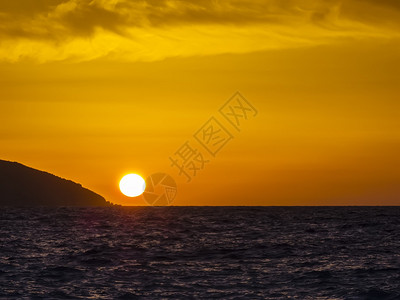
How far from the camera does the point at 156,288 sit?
Result: 33.5 metres

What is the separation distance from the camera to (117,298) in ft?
102

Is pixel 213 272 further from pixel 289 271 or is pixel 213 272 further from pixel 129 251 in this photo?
pixel 129 251

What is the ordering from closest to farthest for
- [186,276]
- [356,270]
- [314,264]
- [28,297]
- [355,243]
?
[28,297] → [186,276] → [356,270] → [314,264] → [355,243]

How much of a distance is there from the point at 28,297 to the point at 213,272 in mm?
12079

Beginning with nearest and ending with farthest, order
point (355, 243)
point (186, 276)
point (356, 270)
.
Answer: point (186, 276), point (356, 270), point (355, 243)

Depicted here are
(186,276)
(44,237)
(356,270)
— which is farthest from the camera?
(44,237)

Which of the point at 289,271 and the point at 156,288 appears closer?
the point at 156,288

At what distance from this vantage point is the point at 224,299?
101ft

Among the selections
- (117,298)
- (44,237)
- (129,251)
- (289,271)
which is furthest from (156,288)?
(44,237)

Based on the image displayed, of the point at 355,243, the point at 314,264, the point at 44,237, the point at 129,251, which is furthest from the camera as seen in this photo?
the point at 44,237

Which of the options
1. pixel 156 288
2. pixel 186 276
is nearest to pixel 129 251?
pixel 186 276

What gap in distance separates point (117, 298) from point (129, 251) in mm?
19587

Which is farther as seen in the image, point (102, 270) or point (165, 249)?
point (165, 249)

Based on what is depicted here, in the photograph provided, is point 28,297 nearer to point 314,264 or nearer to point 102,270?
point 102,270
